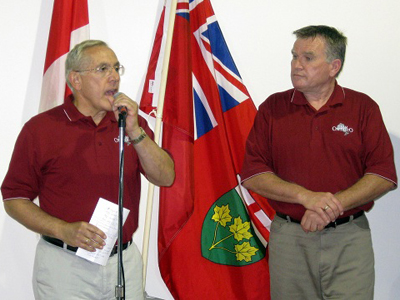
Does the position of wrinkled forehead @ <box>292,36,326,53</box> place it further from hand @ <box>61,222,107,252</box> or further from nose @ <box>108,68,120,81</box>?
hand @ <box>61,222,107,252</box>

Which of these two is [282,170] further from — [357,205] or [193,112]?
[193,112]

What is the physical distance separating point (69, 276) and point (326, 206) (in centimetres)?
107

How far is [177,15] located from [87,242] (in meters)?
1.48

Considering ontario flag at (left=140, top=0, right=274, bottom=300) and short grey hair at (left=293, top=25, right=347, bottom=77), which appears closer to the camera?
short grey hair at (left=293, top=25, right=347, bottom=77)

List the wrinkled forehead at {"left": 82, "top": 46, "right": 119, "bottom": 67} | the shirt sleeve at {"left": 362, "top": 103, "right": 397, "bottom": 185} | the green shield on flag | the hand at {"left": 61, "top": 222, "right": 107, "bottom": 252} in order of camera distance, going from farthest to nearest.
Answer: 1. the green shield on flag
2. the shirt sleeve at {"left": 362, "top": 103, "right": 397, "bottom": 185}
3. the wrinkled forehead at {"left": 82, "top": 46, "right": 119, "bottom": 67}
4. the hand at {"left": 61, "top": 222, "right": 107, "bottom": 252}

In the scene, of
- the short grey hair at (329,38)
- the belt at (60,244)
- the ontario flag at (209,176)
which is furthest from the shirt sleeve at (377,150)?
the belt at (60,244)

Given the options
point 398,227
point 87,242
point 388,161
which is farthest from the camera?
point 398,227

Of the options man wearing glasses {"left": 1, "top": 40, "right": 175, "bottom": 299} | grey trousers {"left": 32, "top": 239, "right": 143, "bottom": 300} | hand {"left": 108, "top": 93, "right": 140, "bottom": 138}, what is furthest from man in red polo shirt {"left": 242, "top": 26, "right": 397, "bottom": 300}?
grey trousers {"left": 32, "top": 239, "right": 143, "bottom": 300}

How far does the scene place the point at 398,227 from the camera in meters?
3.04

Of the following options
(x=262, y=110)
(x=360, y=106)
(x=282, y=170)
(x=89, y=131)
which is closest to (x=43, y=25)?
(x=89, y=131)

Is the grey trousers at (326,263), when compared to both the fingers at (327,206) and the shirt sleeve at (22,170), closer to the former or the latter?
the fingers at (327,206)

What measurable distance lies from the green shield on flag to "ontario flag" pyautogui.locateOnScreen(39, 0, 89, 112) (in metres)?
1.05

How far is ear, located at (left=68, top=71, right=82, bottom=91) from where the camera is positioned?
2102mm

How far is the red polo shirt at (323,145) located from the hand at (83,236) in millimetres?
786
